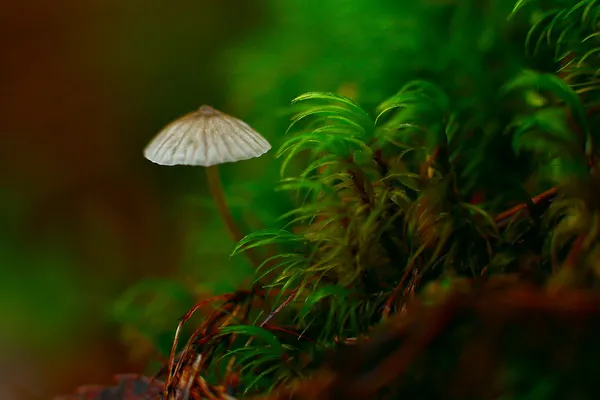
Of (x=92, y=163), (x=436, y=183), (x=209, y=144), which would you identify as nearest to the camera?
(x=436, y=183)

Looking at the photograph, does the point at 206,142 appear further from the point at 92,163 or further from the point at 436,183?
the point at 92,163

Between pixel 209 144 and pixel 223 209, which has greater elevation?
pixel 209 144

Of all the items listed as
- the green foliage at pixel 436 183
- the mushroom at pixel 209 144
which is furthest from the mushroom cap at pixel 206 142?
the green foliage at pixel 436 183

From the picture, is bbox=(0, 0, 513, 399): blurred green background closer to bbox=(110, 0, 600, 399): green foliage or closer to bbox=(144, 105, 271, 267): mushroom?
bbox=(144, 105, 271, 267): mushroom

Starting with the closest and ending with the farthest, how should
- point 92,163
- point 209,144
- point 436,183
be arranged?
point 436,183
point 209,144
point 92,163

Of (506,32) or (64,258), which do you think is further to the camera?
(64,258)

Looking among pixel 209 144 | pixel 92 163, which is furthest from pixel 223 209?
pixel 92 163

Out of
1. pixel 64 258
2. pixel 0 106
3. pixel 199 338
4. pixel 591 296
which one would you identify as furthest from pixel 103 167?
pixel 591 296

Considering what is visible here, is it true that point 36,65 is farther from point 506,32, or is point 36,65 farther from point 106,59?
point 506,32
